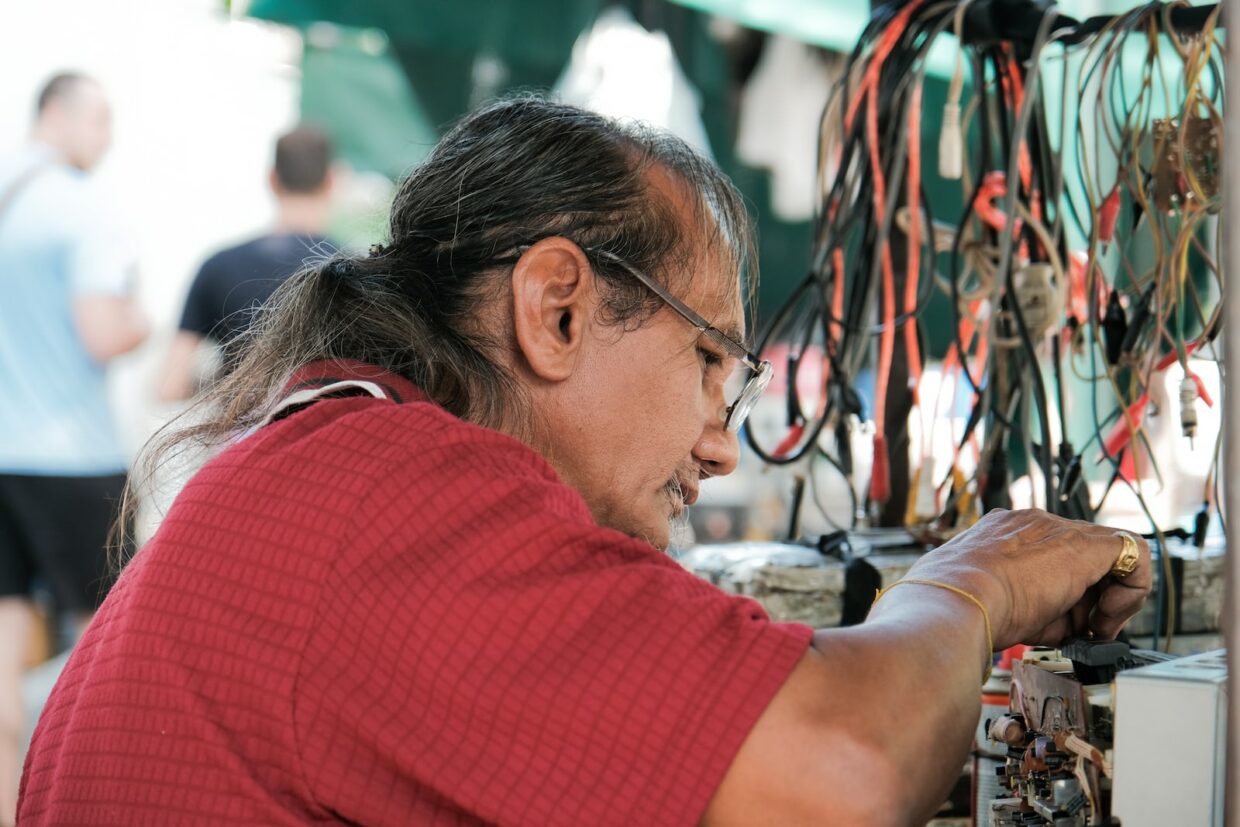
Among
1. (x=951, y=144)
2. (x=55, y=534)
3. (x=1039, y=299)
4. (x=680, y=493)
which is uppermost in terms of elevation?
(x=951, y=144)

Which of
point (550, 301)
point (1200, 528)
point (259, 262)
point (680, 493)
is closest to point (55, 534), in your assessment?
point (259, 262)

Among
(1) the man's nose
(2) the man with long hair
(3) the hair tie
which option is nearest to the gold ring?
(2) the man with long hair

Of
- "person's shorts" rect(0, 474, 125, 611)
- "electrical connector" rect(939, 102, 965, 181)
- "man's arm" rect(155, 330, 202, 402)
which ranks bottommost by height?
"person's shorts" rect(0, 474, 125, 611)

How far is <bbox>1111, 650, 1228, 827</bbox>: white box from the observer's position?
85 centimetres

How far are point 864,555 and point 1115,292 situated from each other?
436 mm

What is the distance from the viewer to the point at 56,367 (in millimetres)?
3309

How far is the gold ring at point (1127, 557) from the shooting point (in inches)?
43.5

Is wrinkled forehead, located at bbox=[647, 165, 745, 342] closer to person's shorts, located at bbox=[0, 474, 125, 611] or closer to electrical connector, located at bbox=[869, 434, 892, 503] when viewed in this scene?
electrical connector, located at bbox=[869, 434, 892, 503]

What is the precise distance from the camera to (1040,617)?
1029mm

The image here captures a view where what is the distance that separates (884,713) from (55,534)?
286cm

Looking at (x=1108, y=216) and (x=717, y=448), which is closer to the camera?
(x=717, y=448)

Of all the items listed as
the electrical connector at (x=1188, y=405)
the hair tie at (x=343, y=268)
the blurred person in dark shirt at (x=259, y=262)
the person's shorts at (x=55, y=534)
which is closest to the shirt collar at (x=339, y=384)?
the hair tie at (x=343, y=268)

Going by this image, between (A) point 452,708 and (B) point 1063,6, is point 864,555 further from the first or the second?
(B) point 1063,6

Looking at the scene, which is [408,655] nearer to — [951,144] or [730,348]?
[730,348]
